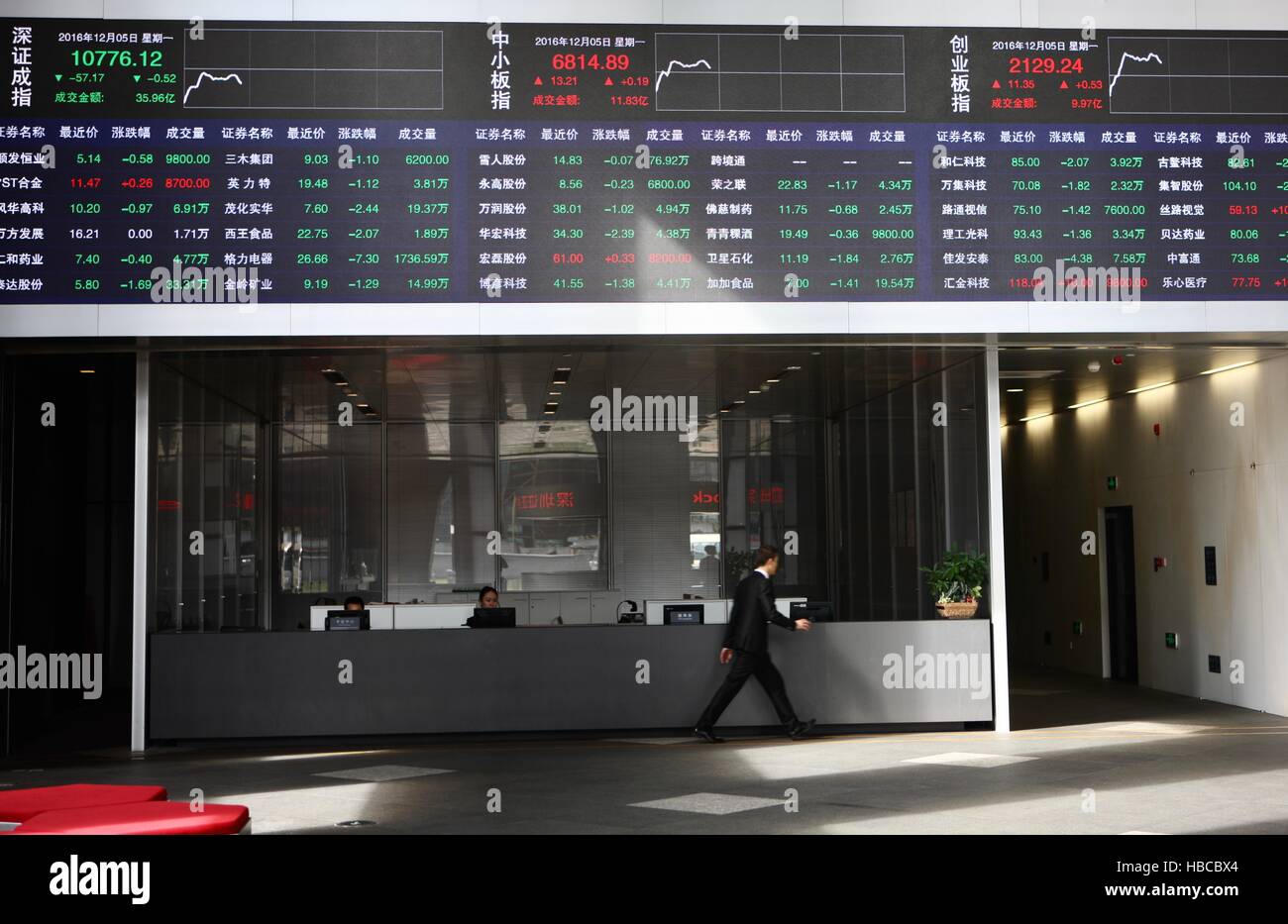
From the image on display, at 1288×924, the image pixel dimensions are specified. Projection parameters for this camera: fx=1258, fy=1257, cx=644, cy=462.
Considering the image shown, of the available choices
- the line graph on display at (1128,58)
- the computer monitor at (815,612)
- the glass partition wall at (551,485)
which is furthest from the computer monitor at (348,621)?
the line graph on display at (1128,58)

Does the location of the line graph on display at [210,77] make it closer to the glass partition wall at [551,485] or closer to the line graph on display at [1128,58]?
the glass partition wall at [551,485]

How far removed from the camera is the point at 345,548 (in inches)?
581

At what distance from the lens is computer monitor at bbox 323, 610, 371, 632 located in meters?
9.49

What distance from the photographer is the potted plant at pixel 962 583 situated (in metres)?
9.67

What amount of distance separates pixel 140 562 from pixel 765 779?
493 cm

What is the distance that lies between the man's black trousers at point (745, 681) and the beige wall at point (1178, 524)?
428 centimetres

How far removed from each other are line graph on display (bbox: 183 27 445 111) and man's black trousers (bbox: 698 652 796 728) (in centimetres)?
448

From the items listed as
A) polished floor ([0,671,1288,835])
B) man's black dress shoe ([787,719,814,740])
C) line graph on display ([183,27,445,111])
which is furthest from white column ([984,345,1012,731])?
line graph on display ([183,27,445,111])

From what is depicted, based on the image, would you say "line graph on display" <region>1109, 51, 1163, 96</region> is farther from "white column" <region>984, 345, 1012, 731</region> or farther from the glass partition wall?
the glass partition wall

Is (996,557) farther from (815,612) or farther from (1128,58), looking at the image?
(1128,58)

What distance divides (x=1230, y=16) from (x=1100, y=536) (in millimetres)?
6407

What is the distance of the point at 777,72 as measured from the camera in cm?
883

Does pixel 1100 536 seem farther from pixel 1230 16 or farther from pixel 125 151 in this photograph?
pixel 125 151

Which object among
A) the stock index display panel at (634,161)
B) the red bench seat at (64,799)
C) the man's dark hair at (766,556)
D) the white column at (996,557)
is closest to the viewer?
the red bench seat at (64,799)
